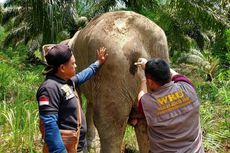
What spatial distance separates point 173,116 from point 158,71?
34cm

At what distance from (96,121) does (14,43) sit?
24.3 meters

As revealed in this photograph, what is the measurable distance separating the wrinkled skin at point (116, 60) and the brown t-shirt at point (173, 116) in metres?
0.53

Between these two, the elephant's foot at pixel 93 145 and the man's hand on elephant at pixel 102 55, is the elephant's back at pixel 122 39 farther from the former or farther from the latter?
the elephant's foot at pixel 93 145

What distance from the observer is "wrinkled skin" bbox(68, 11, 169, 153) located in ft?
11.9

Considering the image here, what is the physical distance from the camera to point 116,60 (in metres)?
3.59

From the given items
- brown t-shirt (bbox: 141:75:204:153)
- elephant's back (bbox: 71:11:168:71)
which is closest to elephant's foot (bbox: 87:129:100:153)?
elephant's back (bbox: 71:11:168:71)

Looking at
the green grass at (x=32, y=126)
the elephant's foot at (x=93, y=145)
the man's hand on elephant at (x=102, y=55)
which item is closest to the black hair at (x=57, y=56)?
the man's hand on elephant at (x=102, y=55)

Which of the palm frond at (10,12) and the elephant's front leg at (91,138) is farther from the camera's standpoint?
the palm frond at (10,12)

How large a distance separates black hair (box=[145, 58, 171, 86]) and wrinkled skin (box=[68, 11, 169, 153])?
50cm

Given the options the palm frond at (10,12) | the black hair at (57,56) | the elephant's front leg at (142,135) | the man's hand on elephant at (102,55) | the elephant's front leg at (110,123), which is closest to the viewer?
the black hair at (57,56)

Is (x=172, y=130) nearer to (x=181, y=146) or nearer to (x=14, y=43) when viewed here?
(x=181, y=146)

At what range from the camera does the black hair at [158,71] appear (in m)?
3.08

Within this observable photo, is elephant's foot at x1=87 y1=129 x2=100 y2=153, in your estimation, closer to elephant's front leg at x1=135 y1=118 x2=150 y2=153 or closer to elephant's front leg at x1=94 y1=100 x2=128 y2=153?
elephant's front leg at x1=135 y1=118 x2=150 y2=153

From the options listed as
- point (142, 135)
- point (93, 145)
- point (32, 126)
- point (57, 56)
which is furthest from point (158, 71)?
point (32, 126)
